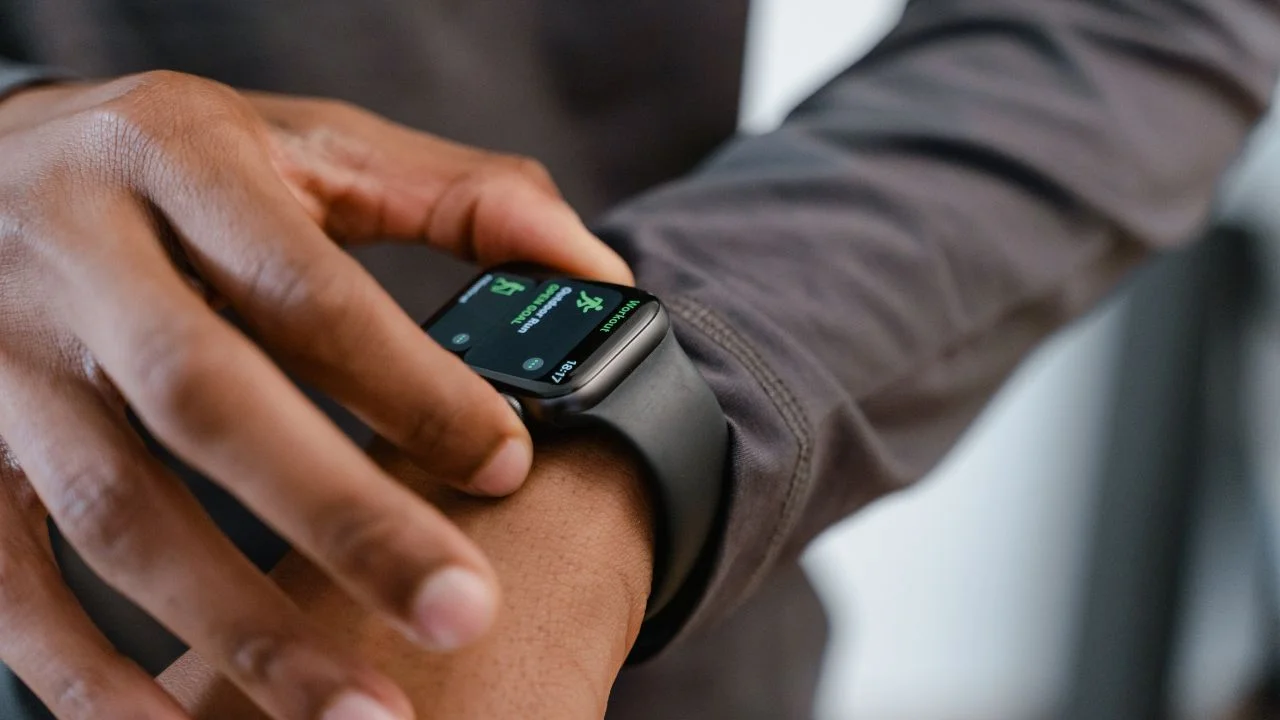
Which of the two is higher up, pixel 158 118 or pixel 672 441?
pixel 158 118

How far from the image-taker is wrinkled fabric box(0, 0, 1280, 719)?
517 millimetres

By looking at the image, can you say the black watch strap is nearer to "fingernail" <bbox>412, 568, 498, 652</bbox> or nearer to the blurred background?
"fingernail" <bbox>412, 568, 498, 652</bbox>

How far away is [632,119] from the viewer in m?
0.77

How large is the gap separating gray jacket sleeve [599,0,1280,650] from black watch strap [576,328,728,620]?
0.01 metres

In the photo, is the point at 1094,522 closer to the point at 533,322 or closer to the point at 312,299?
the point at 533,322

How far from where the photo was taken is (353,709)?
13.7 inches

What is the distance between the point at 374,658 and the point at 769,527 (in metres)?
0.18

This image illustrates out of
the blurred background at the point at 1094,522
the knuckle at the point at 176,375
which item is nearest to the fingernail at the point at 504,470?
the knuckle at the point at 176,375

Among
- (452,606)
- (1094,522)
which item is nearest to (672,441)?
(452,606)

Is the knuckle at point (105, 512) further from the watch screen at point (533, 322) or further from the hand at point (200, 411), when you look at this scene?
the watch screen at point (533, 322)

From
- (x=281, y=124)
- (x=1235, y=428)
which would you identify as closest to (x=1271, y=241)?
(x=1235, y=428)

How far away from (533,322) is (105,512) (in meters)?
0.19

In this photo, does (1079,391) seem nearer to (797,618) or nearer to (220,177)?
(797,618)

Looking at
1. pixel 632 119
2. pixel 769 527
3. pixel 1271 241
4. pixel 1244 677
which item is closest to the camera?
pixel 769 527
